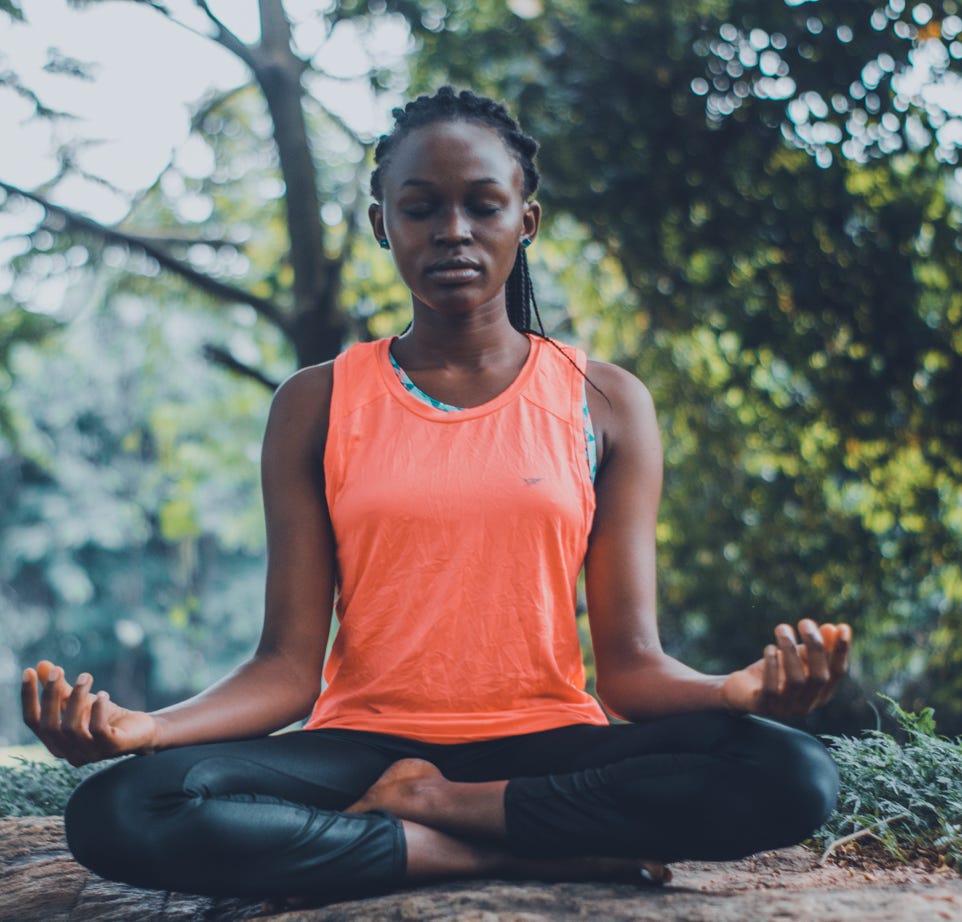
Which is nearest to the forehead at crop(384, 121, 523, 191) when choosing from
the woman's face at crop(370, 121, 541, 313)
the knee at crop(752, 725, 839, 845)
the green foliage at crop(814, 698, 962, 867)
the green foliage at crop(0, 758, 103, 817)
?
the woman's face at crop(370, 121, 541, 313)

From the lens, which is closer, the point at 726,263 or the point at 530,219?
the point at 530,219

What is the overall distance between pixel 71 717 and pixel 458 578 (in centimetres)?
77

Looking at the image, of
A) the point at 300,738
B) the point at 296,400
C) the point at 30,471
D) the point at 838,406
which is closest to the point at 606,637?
the point at 300,738

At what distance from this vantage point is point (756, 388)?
200 inches

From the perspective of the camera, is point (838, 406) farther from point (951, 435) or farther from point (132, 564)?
point (132, 564)

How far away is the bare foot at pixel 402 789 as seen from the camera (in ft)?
7.16

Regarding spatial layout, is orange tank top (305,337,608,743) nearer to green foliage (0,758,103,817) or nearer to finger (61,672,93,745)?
finger (61,672,93,745)

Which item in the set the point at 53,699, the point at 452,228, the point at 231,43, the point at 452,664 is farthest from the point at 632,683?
the point at 231,43

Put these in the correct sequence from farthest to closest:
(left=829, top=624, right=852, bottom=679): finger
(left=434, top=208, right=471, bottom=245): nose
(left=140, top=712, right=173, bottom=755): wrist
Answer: (left=434, top=208, right=471, bottom=245): nose
(left=140, top=712, right=173, bottom=755): wrist
(left=829, top=624, right=852, bottom=679): finger

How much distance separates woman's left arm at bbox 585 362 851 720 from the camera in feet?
7.43

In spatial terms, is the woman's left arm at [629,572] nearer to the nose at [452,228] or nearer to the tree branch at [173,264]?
the nose at [452,228]

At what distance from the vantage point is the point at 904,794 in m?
2.73

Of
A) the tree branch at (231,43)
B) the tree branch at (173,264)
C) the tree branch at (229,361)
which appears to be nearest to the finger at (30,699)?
the tree branch at (229,361)

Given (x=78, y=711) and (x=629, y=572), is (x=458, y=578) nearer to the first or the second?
(x=629, y=572)
